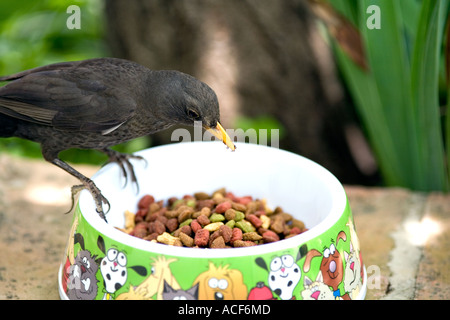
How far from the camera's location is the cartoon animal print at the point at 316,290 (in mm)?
1585

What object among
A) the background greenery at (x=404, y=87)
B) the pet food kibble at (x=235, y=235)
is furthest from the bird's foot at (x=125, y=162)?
the background greenery at (x=404, y=87)

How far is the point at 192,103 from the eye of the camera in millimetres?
1929

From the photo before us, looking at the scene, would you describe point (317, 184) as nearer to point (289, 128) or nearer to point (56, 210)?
point (56, 210)

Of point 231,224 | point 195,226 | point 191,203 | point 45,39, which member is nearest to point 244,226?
point 231,224

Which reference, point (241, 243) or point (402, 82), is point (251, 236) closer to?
point (241, 243)

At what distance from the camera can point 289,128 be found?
11.0 ft

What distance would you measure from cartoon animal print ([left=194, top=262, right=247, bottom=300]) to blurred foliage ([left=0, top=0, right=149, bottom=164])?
210cm

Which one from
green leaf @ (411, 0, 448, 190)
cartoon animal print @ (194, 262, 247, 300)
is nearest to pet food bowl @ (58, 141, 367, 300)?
cartoon animal print @ (194, 262, 247, 300)

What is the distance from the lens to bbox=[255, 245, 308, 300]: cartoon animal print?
1528 millimetres

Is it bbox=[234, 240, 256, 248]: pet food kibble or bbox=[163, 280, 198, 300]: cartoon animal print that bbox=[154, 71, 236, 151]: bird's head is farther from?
bbox=[163, 280, 198, 300]: cartoon animal print

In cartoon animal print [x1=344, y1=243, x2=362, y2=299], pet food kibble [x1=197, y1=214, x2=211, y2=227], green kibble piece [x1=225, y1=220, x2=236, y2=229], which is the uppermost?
pet food kibble [x1=197, y1=214, x2=211, y2=227]

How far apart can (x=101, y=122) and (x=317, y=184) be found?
73 centimetres
